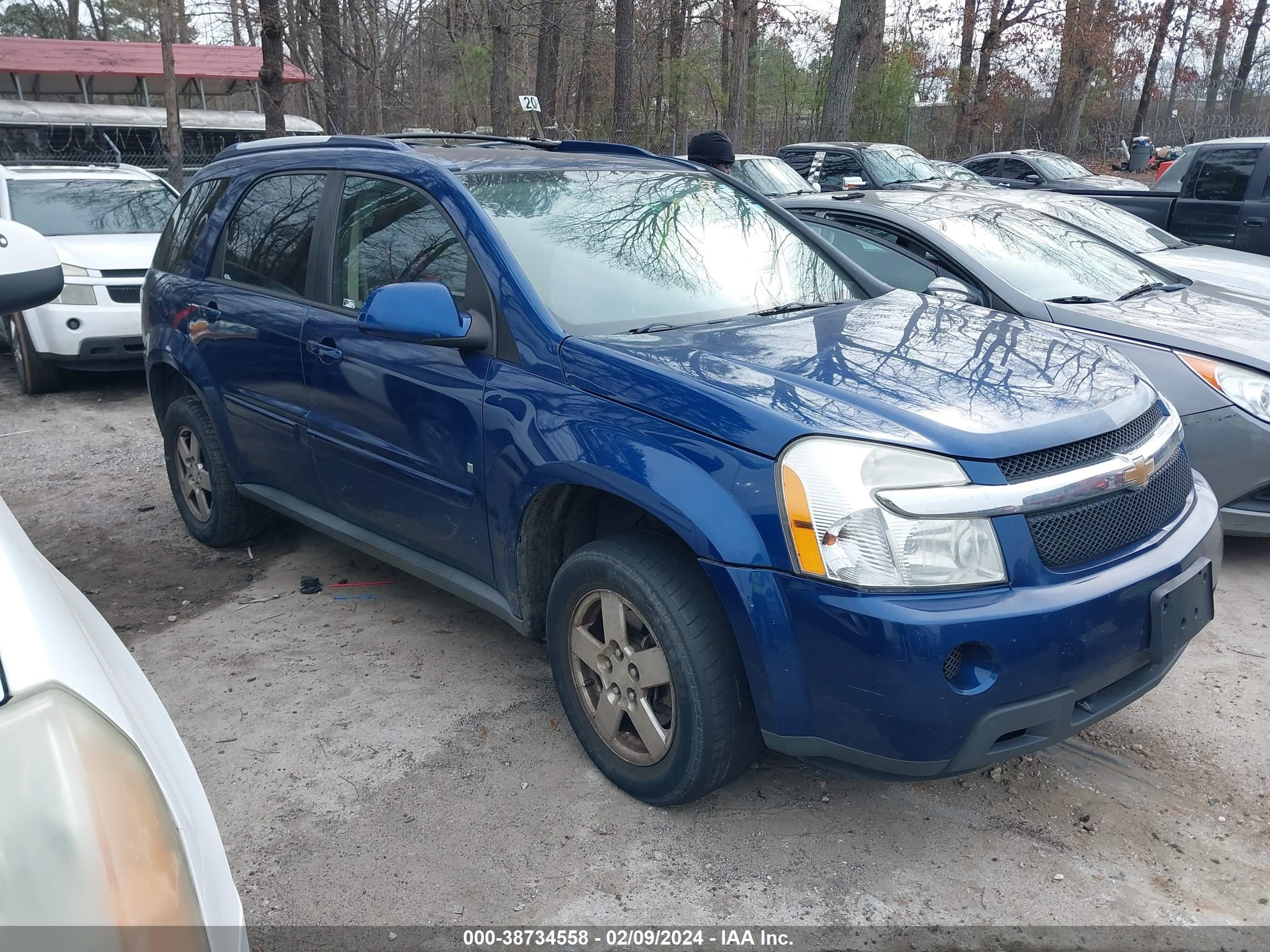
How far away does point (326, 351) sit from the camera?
3.77 meters

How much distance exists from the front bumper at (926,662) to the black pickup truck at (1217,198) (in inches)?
325

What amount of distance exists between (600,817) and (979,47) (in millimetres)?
28646

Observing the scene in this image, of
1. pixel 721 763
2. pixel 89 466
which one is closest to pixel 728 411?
pixel 721 763

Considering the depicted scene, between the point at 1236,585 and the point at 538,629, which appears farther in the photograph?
the point at 1236,585

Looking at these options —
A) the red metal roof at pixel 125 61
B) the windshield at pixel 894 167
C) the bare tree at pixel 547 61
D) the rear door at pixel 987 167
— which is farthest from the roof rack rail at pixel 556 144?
the red metal roof at pixel 125 61

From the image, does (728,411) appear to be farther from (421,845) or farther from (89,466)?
(89,466)

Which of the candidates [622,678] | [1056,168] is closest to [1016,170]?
[1056,168]

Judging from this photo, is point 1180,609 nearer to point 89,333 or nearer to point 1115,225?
point 1115,225

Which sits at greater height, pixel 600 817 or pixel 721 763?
pixel 721 763

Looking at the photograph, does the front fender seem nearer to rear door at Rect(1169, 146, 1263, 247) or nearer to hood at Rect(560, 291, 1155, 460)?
hood at Rect(560, 291, 1155, 460)

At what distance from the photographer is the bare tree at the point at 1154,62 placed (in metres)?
28.1

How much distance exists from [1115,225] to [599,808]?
6.25 m

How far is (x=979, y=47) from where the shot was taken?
88.6 ft

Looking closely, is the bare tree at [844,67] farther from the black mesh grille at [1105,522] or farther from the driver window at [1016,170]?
the black mesh grille at [1105,522]
